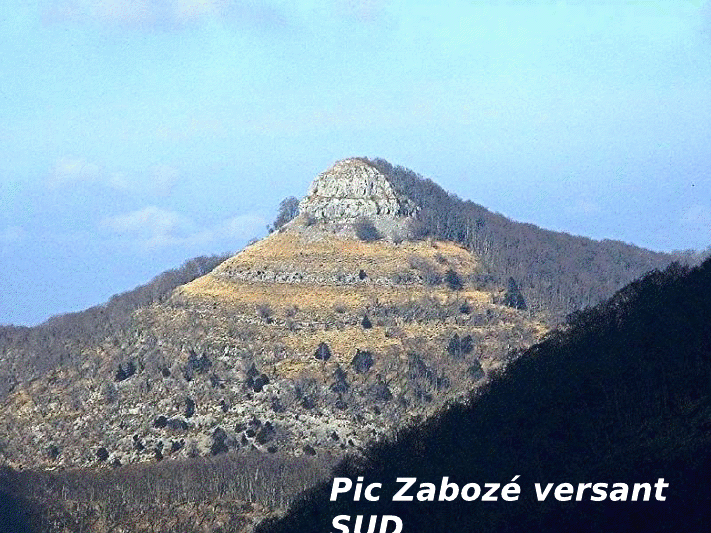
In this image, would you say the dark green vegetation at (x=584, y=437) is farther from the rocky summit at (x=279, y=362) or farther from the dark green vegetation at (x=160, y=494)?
the rocky summit at (x=279, y=362)

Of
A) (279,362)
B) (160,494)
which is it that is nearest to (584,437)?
(160,494)

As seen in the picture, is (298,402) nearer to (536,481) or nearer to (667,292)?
(667,292)

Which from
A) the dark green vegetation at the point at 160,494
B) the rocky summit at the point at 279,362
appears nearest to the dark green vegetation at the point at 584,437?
the dark green vegetation at the point at 160,494

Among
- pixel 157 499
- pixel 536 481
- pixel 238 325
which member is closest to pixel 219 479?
pixel 157 499

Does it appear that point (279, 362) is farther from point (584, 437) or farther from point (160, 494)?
point (584, 437)

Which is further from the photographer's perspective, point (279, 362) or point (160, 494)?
point (279, 362)
